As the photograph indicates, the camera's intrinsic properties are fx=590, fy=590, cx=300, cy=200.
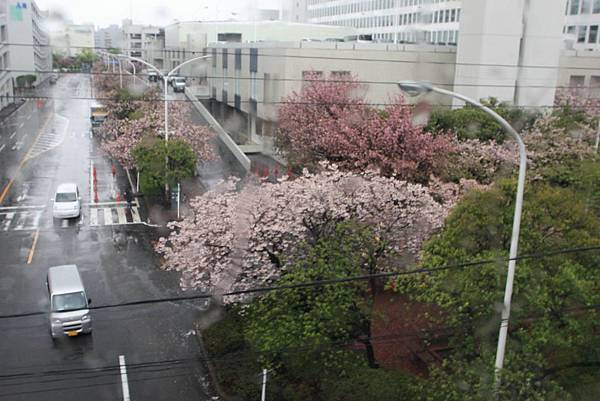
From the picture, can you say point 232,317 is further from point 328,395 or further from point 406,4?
point 406,4

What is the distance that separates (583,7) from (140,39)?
28.4 m

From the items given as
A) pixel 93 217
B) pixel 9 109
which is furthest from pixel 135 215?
pixel 9 109

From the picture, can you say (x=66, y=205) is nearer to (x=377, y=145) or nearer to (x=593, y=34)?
(x=377, y=145)

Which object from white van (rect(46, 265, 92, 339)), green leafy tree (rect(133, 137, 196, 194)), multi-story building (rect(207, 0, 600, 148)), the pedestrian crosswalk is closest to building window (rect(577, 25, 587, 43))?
multi-story building (rect(207, 0, 600, 148))

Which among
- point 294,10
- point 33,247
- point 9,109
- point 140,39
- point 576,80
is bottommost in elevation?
point 33,247

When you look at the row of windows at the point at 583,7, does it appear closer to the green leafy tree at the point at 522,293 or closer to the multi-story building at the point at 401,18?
the multi-story building at the point at 401,18

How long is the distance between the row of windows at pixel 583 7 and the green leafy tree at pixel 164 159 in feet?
52.4

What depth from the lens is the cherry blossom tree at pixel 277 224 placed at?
27.3 feet

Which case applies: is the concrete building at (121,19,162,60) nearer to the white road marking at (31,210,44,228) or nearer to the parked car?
the parked car

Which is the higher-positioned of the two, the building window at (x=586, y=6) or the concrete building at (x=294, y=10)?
the concrete building at (x=294, y=10)

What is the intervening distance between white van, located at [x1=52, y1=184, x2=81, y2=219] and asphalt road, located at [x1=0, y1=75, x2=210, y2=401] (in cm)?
23

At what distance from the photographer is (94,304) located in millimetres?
10906

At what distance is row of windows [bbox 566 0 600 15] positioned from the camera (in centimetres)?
2208

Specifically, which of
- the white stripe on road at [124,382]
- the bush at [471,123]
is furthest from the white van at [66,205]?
the bush at [471,123]
